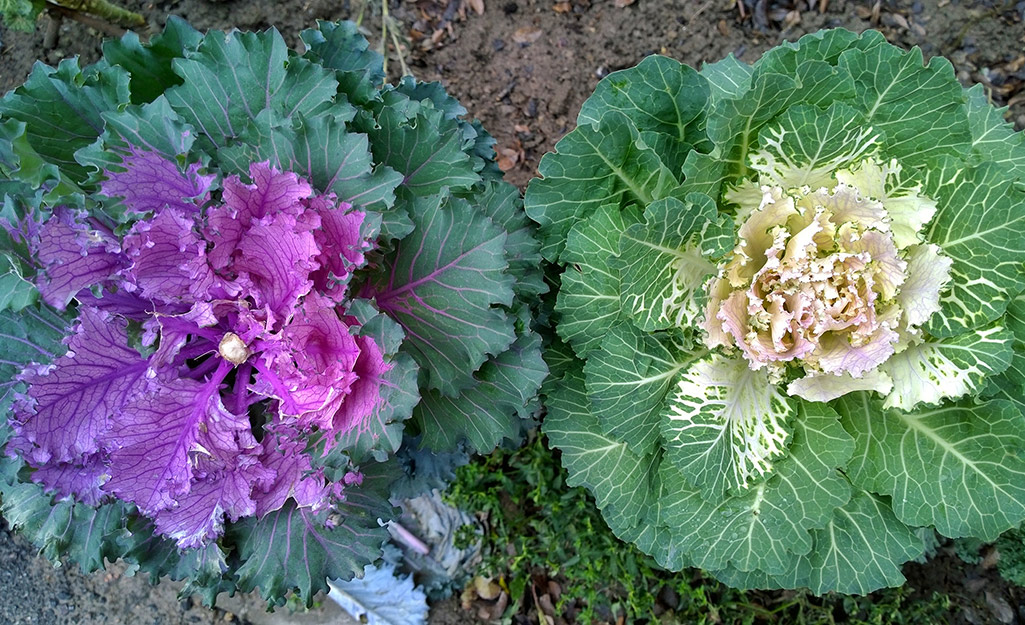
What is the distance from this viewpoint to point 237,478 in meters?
1.91

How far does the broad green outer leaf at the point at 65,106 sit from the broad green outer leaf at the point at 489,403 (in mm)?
1177

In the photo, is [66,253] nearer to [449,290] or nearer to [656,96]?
[449,290]

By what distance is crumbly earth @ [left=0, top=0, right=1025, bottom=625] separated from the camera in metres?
3.21

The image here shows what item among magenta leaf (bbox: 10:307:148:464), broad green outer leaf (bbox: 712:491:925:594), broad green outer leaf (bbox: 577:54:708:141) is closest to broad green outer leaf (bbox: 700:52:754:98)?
broad green outer leaf (bbox: 577:54:708:141)

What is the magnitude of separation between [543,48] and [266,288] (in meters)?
2.03

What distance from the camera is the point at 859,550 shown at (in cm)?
225

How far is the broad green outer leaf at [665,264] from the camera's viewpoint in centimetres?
185

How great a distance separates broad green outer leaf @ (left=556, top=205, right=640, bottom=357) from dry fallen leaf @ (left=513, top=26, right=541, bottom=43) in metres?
1.56

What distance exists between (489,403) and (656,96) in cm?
99

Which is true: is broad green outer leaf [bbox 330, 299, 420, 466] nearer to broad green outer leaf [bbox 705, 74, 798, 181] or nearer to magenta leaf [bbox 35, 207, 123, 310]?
magenta leaf [bbox 35, 207, 123, 310]

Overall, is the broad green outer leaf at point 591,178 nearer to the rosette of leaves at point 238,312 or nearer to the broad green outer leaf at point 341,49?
the rosette of leaves at point 238,312

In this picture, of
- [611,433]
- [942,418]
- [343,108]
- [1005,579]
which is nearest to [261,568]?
[611,433]

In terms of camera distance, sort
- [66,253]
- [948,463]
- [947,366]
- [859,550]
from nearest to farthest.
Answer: [66,253] → [947,366] → [948,463] → [859,550]

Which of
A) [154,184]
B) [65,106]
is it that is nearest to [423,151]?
[154,184]
